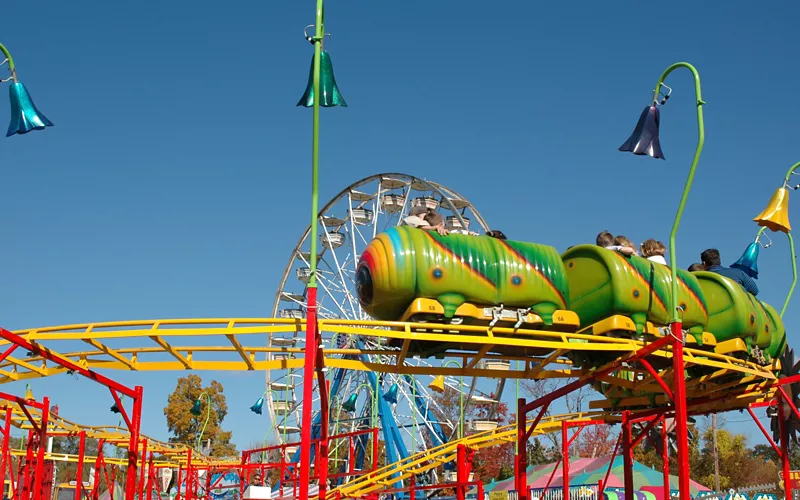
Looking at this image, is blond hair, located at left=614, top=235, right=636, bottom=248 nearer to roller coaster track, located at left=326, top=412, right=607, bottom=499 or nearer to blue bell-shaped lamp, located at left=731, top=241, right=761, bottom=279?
blue bell-shaped lamp, located at left=731, top=241, right=761, bottom=279

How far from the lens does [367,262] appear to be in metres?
11.9

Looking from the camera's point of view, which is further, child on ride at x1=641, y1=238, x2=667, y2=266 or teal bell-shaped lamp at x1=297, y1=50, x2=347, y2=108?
child on ride at x1=641, y1=238, x2=667, y2=266

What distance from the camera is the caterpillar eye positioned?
1184cm

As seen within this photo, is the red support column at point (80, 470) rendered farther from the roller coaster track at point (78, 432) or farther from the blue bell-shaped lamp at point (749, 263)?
the blue bell-shaped lamp at point (749, 263)

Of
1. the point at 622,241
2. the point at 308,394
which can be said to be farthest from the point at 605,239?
the point at 308,394

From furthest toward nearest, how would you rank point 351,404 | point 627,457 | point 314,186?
1. point 351,404
2. point 627,457
3. point 314,186

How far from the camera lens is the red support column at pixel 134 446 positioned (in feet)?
43.6

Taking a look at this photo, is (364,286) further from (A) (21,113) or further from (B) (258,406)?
(B) (258,406)

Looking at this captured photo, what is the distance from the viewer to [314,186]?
1059cm

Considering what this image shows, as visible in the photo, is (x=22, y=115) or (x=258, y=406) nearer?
(x=22, y=115)

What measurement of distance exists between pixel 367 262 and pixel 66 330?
13.4 ft

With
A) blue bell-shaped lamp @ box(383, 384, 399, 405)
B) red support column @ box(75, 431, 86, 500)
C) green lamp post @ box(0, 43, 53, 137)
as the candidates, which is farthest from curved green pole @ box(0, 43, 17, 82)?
blue bell-shaped lamp @ box(383, 384, 399, 405)

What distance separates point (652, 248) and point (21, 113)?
9441 millimetres

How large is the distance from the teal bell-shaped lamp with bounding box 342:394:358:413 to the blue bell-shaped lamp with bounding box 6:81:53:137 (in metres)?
24.9
